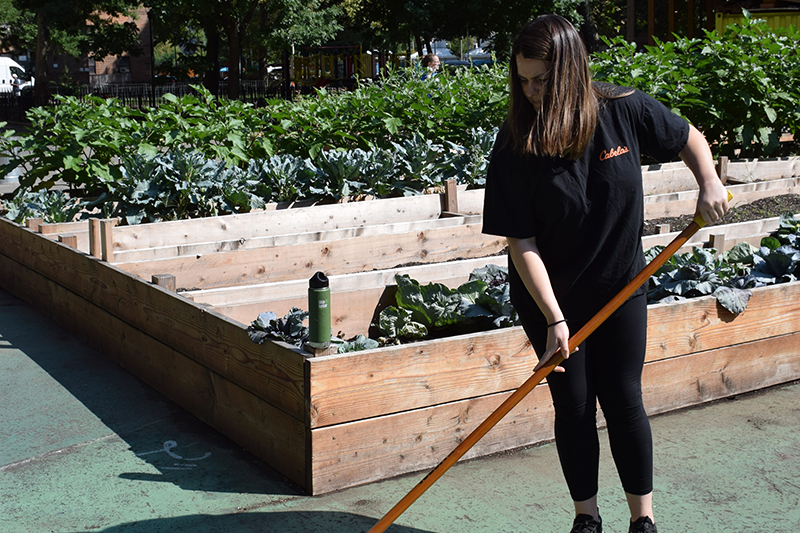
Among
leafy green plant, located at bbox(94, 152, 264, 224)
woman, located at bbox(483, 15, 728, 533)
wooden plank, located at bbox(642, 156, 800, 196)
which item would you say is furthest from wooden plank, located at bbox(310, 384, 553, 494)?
wooden plank, located at bbox(642, 156, 800, 196)

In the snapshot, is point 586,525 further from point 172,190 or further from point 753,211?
point 753,211

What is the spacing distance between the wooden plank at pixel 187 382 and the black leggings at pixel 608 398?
109 centimetres

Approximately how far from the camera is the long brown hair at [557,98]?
236cm

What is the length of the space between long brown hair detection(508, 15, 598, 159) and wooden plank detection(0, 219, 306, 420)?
131 centimetres

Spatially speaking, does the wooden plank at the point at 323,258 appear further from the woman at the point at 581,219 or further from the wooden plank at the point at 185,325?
the woman at the point at 581,219

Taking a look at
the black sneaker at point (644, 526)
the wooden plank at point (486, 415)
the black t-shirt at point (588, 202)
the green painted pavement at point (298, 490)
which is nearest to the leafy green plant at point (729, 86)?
the wooden plank at point (486, 415)

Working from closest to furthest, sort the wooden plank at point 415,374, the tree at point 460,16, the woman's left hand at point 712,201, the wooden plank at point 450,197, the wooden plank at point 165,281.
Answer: the woman's left hand at point 712,201, the wooden plank at point 415,374, the wooden plank at point 165,281, the wooden plank at point 450,197, the tree at point 460,16

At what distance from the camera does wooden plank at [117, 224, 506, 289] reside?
5258 mm

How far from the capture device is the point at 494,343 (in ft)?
11.6

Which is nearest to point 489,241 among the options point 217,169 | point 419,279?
point 419,279

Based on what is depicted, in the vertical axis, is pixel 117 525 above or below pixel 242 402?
below

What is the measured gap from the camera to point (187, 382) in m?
4.08

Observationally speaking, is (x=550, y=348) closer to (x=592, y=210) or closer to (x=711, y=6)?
(x=592, y=210)

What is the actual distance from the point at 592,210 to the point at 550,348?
444 mm
